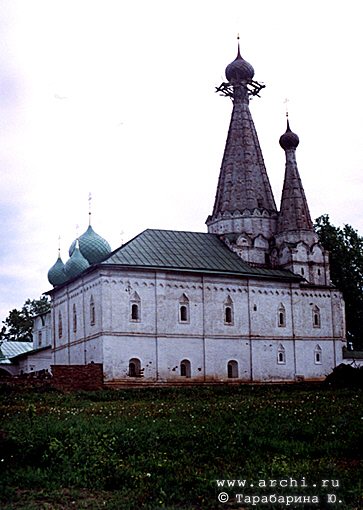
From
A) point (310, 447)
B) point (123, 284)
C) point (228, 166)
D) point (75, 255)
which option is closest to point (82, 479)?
point (310, 447)

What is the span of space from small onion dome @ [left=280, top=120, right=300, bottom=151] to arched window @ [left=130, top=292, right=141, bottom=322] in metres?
12.4

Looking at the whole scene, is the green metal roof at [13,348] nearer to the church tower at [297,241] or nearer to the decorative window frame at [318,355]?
the church tower at [297,241]

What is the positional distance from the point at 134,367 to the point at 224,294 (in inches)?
209

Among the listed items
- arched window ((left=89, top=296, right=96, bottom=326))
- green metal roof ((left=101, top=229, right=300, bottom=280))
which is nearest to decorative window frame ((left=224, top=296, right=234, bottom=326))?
green metal roof ((left=101, top=229, right=300, bottom=280))

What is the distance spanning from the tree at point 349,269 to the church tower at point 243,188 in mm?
8153

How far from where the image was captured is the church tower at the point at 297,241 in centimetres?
3894

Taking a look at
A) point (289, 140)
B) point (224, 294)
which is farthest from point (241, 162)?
point (224, 294)

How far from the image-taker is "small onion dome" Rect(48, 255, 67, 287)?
43625mm

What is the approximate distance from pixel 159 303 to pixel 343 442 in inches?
804

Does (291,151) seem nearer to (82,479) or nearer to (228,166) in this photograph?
(228,166)

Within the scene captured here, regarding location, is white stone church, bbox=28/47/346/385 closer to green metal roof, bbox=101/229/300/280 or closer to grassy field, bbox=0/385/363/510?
green metal roof, bbox=101/229/300/280

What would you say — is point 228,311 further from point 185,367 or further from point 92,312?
point 92,312

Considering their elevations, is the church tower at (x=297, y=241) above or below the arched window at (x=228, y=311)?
above

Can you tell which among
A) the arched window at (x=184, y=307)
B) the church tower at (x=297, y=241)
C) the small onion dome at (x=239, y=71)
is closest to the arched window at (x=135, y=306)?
the arched window at (x=184, y=307)
